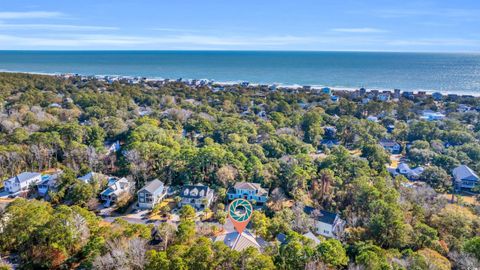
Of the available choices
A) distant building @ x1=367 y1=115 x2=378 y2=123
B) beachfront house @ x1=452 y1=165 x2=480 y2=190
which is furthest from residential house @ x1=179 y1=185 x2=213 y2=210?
distant building @ x1=367 y1=115 x2=378 y2=123

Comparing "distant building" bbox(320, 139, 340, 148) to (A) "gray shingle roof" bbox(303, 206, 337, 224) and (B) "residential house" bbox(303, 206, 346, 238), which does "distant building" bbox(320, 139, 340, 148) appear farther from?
(B) "residential house" bbox(303, 206, 346, 238)

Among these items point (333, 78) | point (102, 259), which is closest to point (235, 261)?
point (102, 259)

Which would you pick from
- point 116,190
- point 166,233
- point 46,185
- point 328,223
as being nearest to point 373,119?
point 328,223

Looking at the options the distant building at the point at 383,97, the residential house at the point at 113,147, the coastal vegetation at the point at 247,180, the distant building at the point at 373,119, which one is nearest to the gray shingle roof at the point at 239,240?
the coastal vegetation at the point at 247,180

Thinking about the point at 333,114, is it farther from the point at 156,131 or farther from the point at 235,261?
the point at 235,261

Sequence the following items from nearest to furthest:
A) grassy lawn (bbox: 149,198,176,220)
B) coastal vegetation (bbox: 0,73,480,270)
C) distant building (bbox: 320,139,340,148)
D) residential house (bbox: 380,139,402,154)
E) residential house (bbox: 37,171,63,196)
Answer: coastal vegetation (bbox: 0,73,480,270), grassy lawn (bbox: 149,198,176,220), residential house (bbox: 37,171,63,196), residential house (bbox: 380,139,402,154), distant building (bbox: 320,139,340,148)
